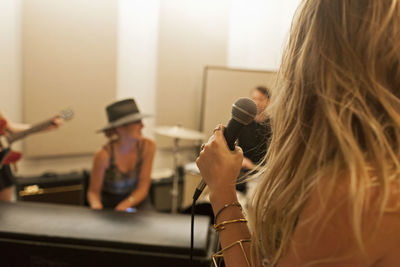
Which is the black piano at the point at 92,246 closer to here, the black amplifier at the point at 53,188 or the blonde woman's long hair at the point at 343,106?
the blonde woman's long hair at the point at 343,106

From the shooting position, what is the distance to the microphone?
0.83 meters

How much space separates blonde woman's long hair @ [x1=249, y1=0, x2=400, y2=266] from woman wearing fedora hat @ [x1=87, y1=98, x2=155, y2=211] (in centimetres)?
186

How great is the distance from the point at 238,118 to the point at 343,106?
0.82ft

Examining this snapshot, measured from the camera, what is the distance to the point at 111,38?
3594 mm

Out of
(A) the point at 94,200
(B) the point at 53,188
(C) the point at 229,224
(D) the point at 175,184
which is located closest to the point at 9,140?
(B) the point at 53,188

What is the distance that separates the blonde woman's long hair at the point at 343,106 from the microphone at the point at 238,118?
0.47 ft

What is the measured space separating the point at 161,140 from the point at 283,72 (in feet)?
11.0

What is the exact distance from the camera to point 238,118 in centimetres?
84

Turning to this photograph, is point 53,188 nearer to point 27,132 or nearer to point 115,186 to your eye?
point 27,132

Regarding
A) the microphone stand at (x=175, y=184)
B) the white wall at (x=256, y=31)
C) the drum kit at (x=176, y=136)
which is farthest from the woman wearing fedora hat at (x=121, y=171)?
the white wall at (x=256, y=31)

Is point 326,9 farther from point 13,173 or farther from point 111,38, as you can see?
point 111,38

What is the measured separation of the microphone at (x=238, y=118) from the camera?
827 mm

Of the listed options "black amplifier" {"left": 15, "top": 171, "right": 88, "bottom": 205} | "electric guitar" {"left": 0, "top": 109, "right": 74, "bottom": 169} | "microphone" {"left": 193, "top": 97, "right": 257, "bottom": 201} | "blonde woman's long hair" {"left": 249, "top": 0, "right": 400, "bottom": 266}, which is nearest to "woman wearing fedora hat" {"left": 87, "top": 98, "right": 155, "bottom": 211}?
"black amplifier" {"left": 15, "top": 171, "right": 88, "bottom": 205}

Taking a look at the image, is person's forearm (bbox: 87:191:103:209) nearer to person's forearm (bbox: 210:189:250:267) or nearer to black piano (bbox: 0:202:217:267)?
black piano (bbox: 0:202:217:267)
